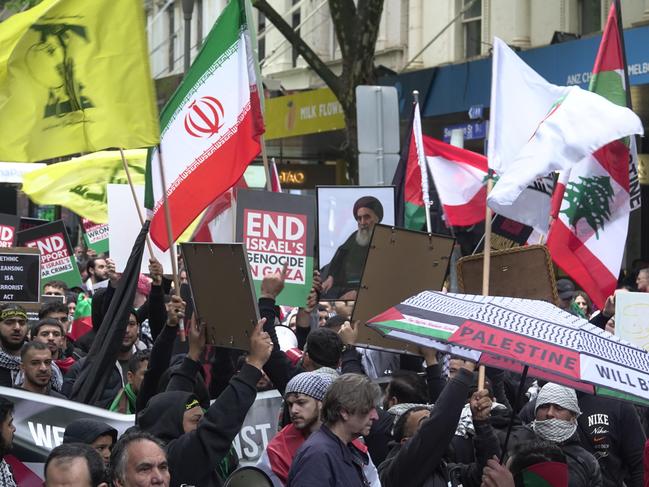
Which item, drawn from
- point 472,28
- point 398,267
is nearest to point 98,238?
point 398,267

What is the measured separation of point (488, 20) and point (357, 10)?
571 cm

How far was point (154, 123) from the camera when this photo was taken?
28.7 ft

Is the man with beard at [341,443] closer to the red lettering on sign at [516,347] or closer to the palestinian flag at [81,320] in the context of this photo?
the red lettering on sign at [516,347]

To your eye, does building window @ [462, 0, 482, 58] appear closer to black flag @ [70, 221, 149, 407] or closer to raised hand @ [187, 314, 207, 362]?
black flag @ [70, 221, 149, 407]

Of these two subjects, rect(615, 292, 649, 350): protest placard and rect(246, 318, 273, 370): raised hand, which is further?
rect(615, 292, 649, 350): protest placard

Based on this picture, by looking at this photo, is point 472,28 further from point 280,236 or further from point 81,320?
point 280,236

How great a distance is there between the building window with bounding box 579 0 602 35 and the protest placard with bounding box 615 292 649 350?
1377 centimetres

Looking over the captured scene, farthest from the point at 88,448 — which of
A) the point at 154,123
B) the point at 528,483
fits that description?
the point at 154,123

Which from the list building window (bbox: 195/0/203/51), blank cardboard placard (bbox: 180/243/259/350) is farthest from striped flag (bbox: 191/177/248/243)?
building window (bbox: 195/0/203/51)

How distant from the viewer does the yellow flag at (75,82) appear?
8781 millimetres

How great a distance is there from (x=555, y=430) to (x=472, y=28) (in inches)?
756

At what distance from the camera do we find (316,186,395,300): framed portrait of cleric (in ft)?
33.7

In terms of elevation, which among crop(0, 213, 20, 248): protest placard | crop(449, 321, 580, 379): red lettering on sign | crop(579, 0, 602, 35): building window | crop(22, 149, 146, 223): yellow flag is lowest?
crop(449, 321, 580, 379): red lettering on sign

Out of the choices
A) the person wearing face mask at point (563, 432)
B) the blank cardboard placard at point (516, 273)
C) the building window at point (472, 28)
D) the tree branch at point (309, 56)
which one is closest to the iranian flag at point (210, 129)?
the blank cardboard placard at point (516, 273)
